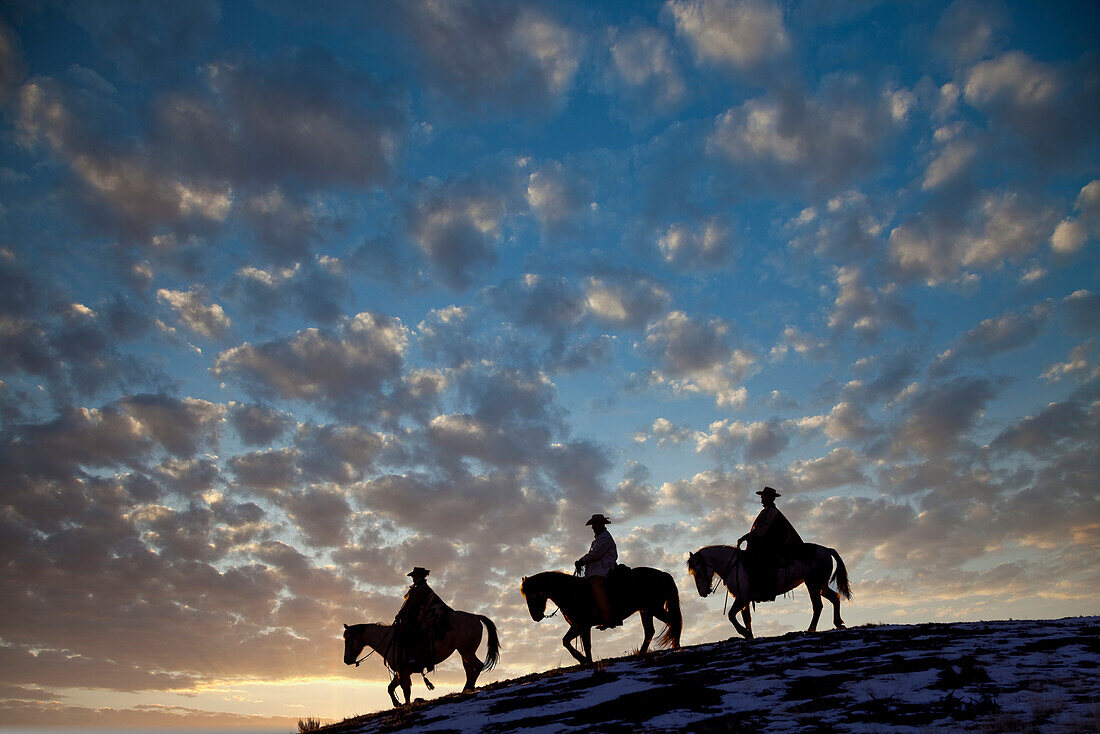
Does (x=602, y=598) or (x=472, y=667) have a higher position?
(x=602, y=598)

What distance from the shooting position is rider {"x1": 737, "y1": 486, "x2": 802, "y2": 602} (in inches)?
636

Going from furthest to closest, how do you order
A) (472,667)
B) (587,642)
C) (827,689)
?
(472,667), (587,642), (827,689)

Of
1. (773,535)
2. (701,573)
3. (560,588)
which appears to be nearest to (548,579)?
(560,588)

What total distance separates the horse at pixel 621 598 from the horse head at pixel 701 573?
126cm

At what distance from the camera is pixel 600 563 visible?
52.4 ft

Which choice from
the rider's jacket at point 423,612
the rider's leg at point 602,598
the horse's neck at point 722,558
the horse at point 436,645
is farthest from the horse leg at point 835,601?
the rider's jacket at point 423,612

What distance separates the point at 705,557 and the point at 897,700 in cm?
952

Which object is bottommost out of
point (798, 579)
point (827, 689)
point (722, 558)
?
point (827, 689)

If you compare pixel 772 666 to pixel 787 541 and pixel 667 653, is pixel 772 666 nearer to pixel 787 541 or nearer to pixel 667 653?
pixel 667 653

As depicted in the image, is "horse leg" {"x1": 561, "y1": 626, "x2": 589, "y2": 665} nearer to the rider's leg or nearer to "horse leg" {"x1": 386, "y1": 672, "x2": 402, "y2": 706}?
the rider's leg

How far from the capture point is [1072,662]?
862cm

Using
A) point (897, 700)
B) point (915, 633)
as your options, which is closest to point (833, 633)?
point (915, 633)

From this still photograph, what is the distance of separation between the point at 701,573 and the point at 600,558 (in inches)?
115

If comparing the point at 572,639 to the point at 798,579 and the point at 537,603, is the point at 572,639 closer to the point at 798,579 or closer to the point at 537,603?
the point at 537,603
